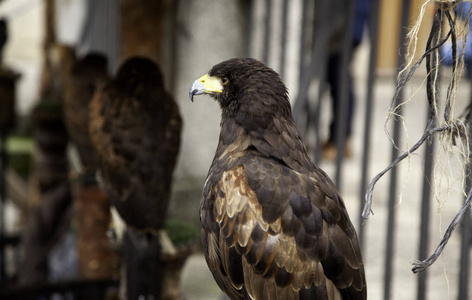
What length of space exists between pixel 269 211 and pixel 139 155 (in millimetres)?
1086

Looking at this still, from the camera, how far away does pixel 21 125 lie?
8.59 meters

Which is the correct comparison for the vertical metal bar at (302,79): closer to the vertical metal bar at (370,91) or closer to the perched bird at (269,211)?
the vertical metal bar at (370,91)

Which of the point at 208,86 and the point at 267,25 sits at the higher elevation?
the point at 267,25

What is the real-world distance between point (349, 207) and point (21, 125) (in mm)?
5444

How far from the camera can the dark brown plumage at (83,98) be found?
146 inches

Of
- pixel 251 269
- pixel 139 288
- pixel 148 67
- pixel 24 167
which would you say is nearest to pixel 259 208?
pixel 251 269

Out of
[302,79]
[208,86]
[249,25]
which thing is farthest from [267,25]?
[208,86]

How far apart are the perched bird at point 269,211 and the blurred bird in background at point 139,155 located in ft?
2.63

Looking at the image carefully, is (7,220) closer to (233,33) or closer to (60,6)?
(60,6)

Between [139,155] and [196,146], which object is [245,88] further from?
[196,146]

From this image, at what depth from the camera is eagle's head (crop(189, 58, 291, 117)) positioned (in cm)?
Result: 176

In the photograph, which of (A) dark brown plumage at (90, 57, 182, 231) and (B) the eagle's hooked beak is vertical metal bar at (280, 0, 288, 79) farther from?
(B) the eagle's hooked beak

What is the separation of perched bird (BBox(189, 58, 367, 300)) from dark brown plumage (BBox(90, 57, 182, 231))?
0.82 metres

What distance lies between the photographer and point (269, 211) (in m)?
1.65
